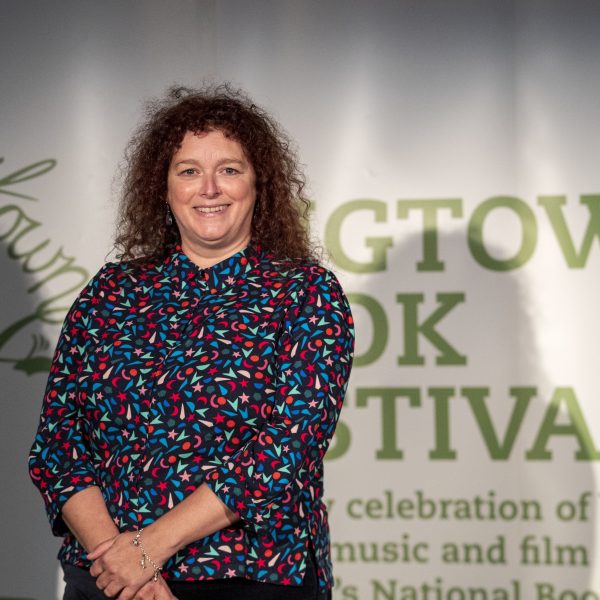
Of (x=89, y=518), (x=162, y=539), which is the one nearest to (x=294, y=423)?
(x=162, y=539)

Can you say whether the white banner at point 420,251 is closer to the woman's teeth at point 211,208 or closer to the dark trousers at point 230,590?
the woman's teeth at point 211,208

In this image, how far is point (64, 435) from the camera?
5.45 feet

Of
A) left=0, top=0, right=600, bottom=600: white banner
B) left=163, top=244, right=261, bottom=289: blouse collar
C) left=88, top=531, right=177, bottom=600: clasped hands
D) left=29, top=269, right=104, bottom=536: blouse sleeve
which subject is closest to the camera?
left=88, top=531, right=177, bottom=600: clasped hands

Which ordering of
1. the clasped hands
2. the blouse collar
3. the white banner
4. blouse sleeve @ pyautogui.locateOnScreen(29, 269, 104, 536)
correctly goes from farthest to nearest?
the white banner → the blouse collar → blouse sleeve @ pyautogui.locateOnScreen(29, 269, 104, 536) → the clasped hands

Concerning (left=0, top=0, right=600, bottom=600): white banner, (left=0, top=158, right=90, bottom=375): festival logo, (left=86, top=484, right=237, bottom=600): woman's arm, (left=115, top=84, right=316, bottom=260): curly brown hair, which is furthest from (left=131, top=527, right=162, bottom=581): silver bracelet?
(left=0, top=158, right=90, bottom=375): festival logo

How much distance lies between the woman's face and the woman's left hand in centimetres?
55

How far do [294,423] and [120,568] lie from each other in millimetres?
346

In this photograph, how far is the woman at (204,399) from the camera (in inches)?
58.6

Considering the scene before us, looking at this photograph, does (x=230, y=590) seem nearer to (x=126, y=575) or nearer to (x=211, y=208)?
(x=126, y=575)

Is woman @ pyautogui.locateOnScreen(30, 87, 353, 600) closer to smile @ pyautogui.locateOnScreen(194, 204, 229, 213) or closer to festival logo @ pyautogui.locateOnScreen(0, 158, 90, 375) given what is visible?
smile @ pyautogui.locateOnScreen(194, 204, 229, 213)

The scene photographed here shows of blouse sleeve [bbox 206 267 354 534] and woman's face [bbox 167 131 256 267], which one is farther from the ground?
woman's face [bbox 167 131 256 267]

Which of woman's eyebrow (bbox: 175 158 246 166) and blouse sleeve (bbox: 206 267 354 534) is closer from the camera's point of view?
blouse sleeve (bbox: 206 267 354 534)

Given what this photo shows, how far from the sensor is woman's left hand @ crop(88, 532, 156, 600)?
4.78 feet

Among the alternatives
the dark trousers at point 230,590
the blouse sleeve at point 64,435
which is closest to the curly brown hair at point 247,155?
the blouse sleeve at point 64,435
